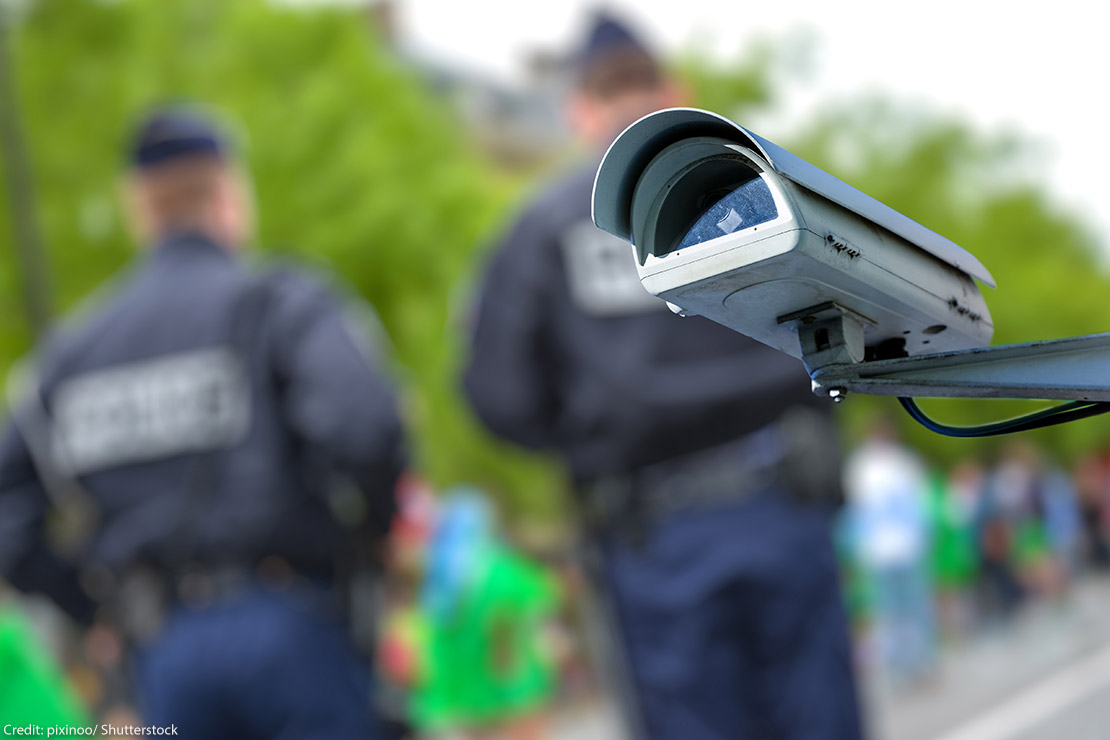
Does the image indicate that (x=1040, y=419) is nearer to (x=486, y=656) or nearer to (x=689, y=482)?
(x=689, y=482)

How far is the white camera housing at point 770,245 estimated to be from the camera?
1.03 m

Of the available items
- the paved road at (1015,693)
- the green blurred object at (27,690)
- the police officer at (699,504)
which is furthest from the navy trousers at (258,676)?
the paved road at (1015,693)

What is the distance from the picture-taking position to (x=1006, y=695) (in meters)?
9.07

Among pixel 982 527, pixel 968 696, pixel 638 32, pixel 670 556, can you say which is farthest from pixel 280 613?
pixel 982 527

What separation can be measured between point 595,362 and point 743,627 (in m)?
0.76

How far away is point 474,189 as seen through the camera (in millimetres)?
16609

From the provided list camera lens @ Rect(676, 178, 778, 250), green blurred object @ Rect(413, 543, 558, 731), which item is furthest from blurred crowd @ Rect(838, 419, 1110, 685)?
camera lens @ Rect(676, 178, 778, 250)

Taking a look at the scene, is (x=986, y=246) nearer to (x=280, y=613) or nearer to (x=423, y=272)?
(x=423, y=272)

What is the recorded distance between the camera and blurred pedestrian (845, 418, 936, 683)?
11.4m

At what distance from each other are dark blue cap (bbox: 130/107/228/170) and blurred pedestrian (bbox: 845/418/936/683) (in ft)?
28.4

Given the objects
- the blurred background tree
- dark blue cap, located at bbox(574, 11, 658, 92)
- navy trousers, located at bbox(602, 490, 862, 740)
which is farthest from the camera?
the blurred background tree

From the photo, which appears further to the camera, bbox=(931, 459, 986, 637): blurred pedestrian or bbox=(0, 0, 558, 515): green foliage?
bbox=(931, 459, 986, 637): blurred pedestrian

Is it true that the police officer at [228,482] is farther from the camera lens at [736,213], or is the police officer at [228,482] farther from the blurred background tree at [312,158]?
the blurred background tree at [312,158]

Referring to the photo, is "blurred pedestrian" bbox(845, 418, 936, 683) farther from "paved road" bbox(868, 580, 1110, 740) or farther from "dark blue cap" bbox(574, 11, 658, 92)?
"dark blue cap" bbox(574, 11, 658, 92)
